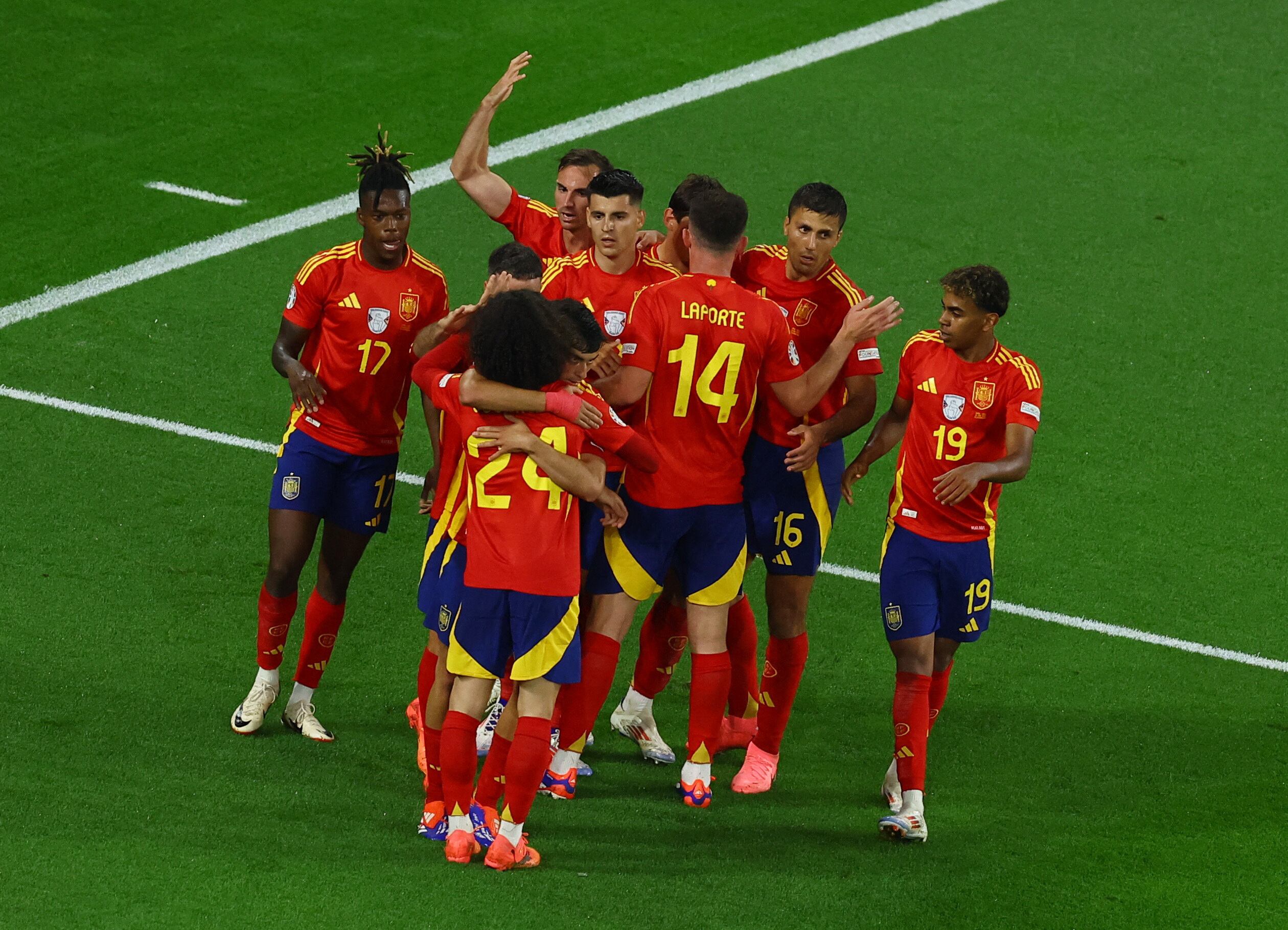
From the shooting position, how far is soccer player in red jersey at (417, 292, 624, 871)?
5.50 meters

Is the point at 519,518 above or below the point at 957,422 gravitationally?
below

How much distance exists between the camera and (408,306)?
6574 millimetres

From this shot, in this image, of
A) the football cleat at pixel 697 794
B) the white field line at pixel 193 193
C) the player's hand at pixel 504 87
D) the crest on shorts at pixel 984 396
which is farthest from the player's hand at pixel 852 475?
the white field line at pixel 193 193

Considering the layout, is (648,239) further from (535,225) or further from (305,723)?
(305,723)

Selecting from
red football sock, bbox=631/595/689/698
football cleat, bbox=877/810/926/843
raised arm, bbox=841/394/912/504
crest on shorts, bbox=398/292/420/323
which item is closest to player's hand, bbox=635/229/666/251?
crest on shorts, bbox=398/292/420/323

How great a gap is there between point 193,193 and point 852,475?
7.29m

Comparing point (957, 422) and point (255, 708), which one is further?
point (255, 708)

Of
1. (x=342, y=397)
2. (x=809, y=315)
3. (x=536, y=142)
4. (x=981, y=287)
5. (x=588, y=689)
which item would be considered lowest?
(x=588, y=689)

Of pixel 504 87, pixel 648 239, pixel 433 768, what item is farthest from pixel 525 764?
pixel 504 87

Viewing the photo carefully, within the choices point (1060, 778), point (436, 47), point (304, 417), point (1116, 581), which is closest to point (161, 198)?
point (436, 47)

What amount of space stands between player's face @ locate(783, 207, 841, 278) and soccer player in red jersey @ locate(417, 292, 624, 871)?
3.95 ft

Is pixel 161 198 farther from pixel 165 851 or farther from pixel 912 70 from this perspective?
pixel 165 851

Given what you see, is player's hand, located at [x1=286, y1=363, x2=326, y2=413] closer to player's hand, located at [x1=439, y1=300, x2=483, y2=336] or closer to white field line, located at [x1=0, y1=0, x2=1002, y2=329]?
player's hand, located at [x1=439, y1=300, x2=483, y2=336]

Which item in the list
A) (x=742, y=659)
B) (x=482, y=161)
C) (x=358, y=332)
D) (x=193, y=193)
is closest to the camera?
(x=358, y=332)
